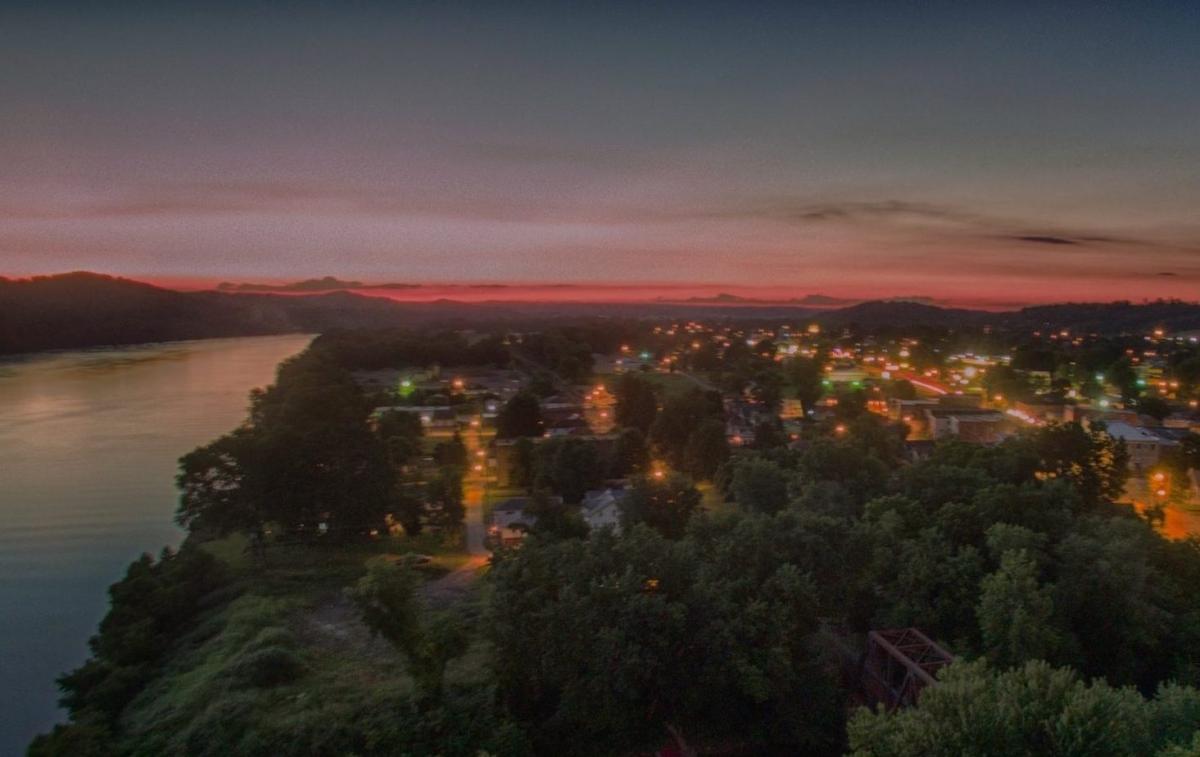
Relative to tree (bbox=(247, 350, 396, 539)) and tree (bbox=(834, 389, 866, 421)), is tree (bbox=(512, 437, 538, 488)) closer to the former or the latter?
tree (bbox=(247, 350, 396, 539))

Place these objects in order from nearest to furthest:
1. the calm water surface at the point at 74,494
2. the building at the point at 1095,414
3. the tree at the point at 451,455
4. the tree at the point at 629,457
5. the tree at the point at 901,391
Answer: the calm water surface at the point at 74,494 → the tree at the point at 629,457 → the tree at the point at 451,455 → the building at the point at 1095,414 → the tree at the point at 901,391

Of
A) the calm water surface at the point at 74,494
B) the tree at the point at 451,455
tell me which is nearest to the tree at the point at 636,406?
the tree at the point at 451,455

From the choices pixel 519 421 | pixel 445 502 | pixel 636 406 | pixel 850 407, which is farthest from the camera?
pixel 636 406

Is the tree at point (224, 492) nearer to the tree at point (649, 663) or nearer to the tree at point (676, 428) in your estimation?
the tree at point (649, 663)

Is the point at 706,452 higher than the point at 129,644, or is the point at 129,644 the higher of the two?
the point at 706,452

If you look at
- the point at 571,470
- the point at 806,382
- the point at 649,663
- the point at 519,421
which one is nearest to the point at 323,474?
the point at 571,470

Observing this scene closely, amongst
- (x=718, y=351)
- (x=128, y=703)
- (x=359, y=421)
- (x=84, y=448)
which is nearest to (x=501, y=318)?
(x=718, y=351)

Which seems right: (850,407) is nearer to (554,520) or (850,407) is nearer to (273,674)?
(554,520)
